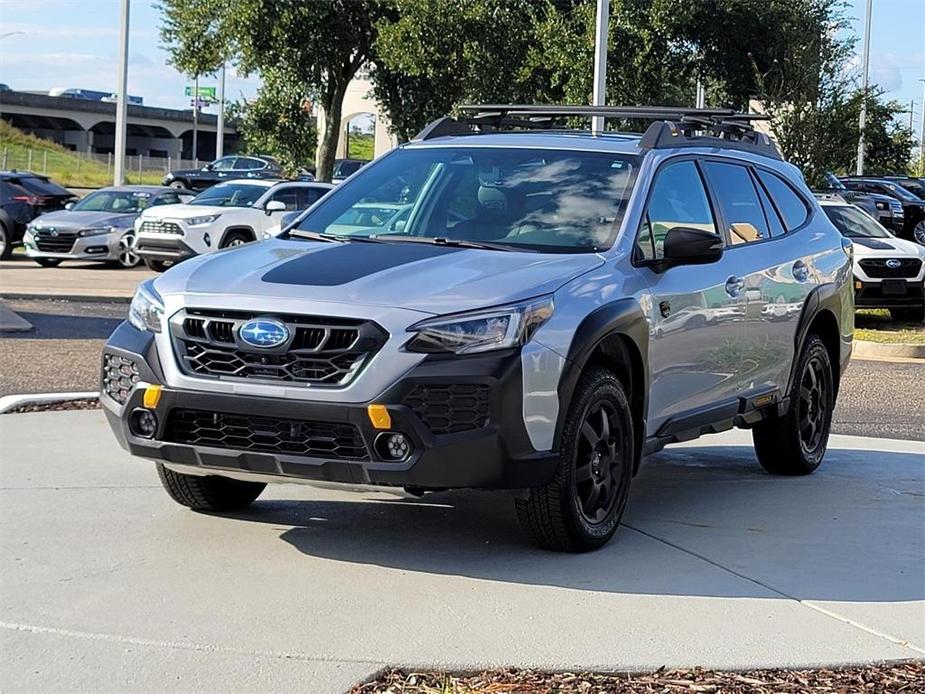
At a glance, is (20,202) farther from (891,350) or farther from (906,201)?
(906,201)

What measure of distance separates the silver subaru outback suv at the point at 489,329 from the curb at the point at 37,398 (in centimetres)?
339

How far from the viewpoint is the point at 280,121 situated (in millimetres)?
37094

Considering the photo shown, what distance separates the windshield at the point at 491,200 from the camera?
6.53 m

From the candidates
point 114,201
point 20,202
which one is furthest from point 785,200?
point 20,202

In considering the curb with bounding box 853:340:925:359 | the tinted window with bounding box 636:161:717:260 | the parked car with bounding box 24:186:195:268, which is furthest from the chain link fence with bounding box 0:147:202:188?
the tinted window with bounding box 636:161:717:260

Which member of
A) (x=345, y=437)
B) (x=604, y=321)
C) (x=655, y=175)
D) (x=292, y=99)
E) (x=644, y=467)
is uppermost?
(x=292, y=99)

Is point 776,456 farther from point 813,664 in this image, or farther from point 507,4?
point 507,4

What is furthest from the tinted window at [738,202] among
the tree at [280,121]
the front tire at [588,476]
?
the tree at [280,121]

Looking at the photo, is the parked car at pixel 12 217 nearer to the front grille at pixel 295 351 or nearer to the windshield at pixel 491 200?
the windshield at pixel 491 200

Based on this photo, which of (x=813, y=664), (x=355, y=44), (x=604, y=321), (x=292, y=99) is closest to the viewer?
(x=813, y=664)

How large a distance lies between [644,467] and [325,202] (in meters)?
2.51

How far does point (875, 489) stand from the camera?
7.93 metres

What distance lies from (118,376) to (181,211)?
59.7 ft

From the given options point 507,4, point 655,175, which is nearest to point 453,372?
point 655,175
